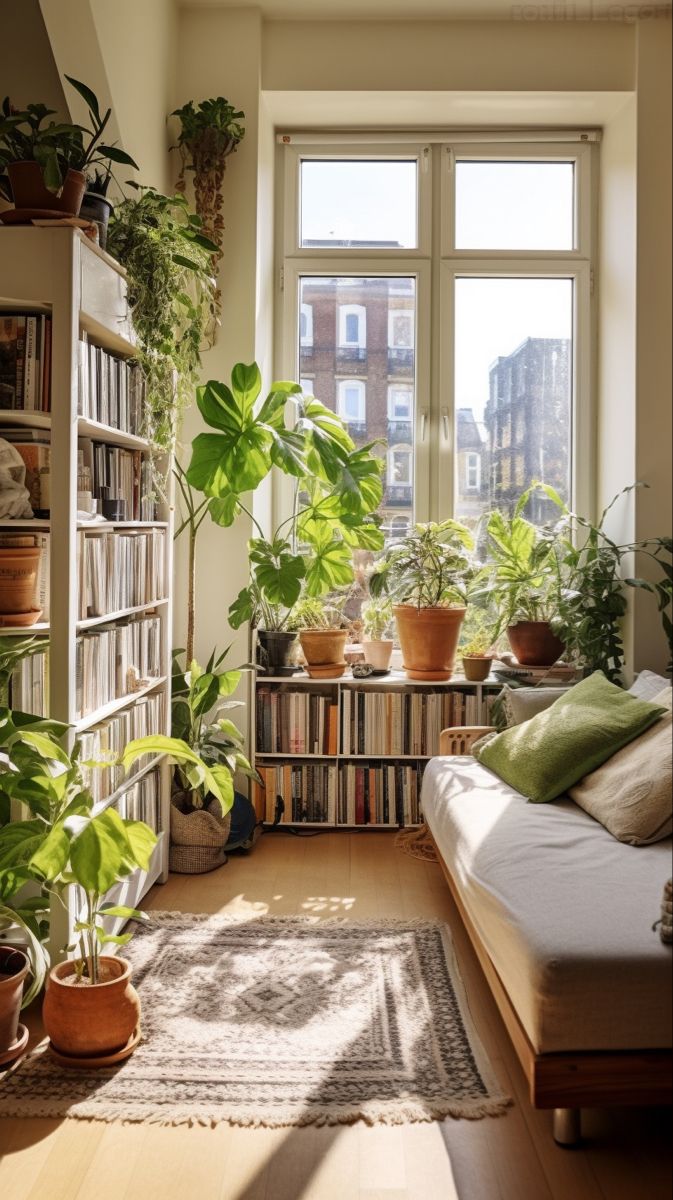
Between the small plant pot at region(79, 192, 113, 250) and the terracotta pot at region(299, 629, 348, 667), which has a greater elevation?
the small plant pot at region(79, 192, 113, 250)

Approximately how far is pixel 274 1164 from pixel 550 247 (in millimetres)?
3918

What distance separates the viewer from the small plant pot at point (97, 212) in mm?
2869

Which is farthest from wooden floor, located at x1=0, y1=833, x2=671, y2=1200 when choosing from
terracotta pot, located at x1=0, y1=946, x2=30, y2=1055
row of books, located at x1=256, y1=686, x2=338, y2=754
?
row of books, located at x1=256, y1=686, x2=338, y2=754

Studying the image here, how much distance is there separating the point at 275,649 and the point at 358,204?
6.81 ft

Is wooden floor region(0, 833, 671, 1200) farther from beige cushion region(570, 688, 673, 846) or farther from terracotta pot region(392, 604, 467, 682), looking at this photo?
terracotta pot region(392, 604, 467, 682)

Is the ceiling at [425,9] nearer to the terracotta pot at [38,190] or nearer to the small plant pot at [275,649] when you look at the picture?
the terracotta pot at [38,190]

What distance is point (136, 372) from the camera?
3277 mm

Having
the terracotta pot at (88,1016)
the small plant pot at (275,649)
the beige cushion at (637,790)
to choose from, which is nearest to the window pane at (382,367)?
the small plant pot at (275,649)

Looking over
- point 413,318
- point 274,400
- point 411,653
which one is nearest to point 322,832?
point 411,653

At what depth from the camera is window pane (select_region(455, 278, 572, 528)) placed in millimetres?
4637

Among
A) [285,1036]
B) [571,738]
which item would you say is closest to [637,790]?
[571,738]

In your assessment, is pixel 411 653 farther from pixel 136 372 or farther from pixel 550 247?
pixel 550 247

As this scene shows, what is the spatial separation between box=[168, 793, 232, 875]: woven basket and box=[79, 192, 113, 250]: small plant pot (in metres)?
1.98

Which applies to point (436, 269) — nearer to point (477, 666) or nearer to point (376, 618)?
point (376, 618)
